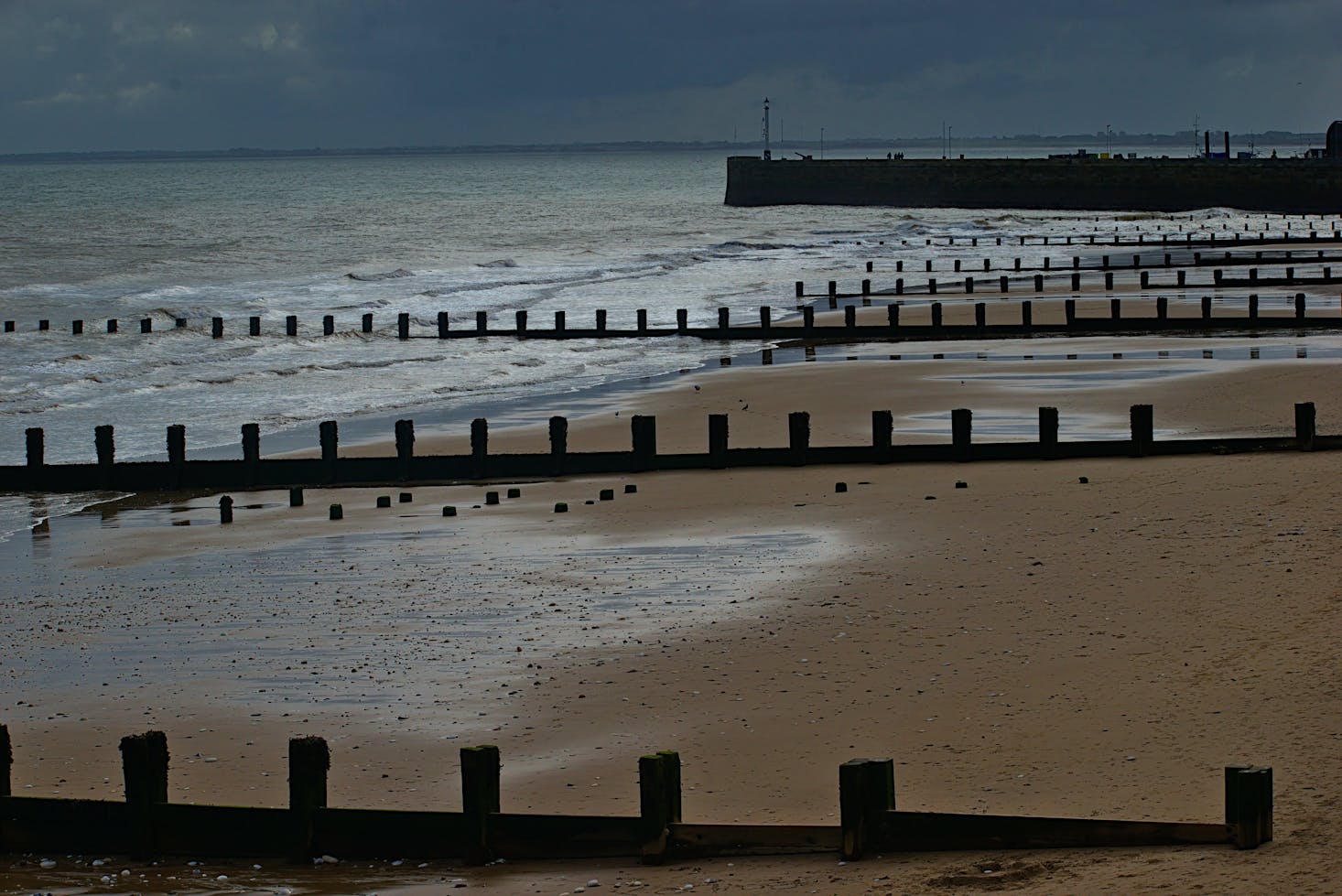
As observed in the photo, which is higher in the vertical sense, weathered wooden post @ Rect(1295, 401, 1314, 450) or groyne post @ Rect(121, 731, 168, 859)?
weathered wooden post @ Rect(1295, 401, 1314, 450)

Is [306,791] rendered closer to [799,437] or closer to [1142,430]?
[799,437]

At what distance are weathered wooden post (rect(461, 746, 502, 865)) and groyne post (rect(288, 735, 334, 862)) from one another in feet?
2.25

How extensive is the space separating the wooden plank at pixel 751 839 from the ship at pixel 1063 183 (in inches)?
3821

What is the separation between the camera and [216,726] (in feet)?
34.1

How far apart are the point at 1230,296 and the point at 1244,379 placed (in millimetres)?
17725

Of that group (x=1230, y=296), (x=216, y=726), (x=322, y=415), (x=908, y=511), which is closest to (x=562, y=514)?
(x=908, y=511)

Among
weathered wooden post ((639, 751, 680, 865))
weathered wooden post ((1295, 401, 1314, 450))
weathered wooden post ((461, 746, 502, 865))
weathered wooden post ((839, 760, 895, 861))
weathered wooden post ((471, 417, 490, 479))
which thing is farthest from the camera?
weathered wooden post ((471, 417, 490, 479))

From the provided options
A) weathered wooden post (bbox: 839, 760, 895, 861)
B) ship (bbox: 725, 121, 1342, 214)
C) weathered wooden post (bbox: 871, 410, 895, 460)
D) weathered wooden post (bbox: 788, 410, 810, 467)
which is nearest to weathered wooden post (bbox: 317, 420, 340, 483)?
weathered wooden post (bbox: 788, 410, 810, 467)

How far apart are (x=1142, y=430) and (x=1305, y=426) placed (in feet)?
5.14

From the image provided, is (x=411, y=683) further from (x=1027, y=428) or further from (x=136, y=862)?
(x=1027, y=428)

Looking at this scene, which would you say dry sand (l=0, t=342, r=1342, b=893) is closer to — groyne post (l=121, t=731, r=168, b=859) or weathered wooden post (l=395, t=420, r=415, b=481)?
groyne post (l=121, t=731, r=168, b=859)

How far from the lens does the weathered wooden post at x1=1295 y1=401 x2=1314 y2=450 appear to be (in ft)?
57.6

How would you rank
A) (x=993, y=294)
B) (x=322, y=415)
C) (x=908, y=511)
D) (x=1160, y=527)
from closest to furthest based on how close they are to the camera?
(x=1160, y=527), (x=908, y=511), (x=322, y=415), (x=993, y=294)

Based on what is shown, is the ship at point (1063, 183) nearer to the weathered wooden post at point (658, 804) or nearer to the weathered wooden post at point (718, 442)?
the weathered wooden post at point (718, 442)
